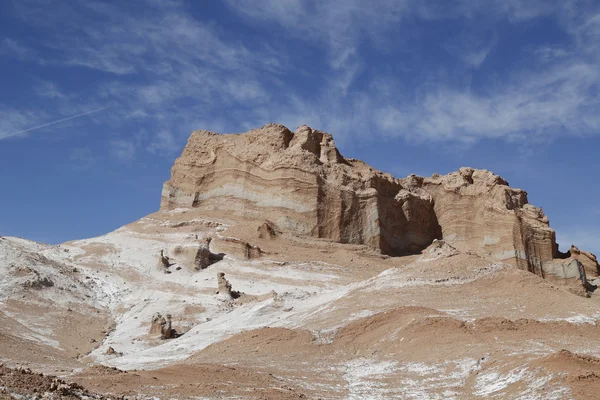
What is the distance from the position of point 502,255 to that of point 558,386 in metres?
62.2

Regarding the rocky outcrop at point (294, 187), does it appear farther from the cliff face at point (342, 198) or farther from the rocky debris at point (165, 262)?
the rocky debris at point (165, 262)

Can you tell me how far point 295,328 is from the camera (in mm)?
29234

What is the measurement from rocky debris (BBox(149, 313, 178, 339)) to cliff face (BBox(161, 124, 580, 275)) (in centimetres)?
3069

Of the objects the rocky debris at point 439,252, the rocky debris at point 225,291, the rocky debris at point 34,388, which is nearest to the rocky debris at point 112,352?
the rocky debris at point 225,291

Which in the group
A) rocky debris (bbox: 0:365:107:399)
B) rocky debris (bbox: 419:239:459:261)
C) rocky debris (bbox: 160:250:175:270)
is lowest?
rocky debris (bbox: 0:365:107:399)

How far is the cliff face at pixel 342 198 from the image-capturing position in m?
69.8

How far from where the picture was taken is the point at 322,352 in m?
26.0

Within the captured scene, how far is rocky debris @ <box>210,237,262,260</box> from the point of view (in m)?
59.4

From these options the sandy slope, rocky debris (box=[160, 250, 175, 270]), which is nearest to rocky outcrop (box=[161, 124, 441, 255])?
the sandy slope

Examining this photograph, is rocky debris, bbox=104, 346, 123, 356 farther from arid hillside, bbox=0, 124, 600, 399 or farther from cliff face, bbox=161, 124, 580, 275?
cliff face, bbox=161, 124, 580, 275

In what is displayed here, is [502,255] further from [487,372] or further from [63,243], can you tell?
[487,372]

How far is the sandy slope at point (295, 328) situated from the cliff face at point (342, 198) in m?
13.1

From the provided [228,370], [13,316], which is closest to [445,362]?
[228,370]

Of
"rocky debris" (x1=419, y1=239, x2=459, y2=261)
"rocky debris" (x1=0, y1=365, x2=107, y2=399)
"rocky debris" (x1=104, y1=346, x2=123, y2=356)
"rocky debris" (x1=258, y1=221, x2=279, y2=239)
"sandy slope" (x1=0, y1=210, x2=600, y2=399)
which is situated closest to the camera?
"rocky debris" (x1=0, y1=365, x2=107, y2=399)
